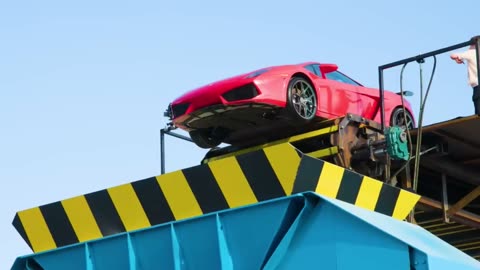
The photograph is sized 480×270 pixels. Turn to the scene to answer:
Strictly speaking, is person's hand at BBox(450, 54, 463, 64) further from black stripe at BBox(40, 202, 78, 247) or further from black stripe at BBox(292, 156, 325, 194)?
black stripe at BBox(40, 202, 78, 247)

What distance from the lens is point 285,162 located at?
5.41 meters

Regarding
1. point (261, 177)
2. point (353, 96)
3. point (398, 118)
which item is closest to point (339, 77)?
point (353, 96)

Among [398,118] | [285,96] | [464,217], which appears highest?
[285,96]

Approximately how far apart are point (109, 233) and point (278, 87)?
4167 mm

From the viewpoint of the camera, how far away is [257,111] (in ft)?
33.4

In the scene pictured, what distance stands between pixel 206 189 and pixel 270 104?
13.8 ft

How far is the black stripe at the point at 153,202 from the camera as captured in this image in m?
6.05

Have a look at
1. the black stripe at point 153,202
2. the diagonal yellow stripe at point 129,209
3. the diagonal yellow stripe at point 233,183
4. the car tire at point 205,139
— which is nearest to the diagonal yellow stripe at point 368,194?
the diagonal yellow stripe at point 233,183

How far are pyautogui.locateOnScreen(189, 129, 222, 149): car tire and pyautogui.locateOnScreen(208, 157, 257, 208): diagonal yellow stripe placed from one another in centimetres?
501

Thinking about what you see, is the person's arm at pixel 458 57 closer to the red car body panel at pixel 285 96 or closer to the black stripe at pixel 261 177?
the red car body panel at pixel 285 96

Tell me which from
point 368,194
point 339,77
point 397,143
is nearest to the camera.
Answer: point 368,194

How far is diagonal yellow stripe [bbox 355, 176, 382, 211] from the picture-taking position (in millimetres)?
5652

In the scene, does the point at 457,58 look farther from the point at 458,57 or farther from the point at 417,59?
the point at 417,59

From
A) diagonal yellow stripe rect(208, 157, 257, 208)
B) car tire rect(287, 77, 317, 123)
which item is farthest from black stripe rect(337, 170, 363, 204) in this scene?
car tire rect(287, 77, 317, 123)
